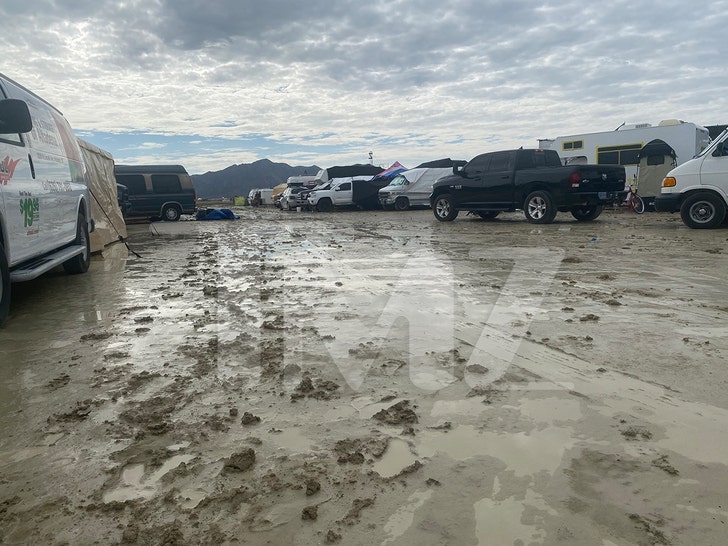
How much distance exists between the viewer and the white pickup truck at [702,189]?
1097cm

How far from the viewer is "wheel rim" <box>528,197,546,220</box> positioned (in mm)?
13602

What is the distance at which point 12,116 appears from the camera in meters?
4.51

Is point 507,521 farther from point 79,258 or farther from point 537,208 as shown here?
point 537,208

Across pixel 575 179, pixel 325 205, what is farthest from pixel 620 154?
pixel 325 205

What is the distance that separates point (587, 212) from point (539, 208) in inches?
60.4

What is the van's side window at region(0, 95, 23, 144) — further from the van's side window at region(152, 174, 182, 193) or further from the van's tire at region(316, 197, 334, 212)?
the van's tire at region(316, 197, 334, 212)

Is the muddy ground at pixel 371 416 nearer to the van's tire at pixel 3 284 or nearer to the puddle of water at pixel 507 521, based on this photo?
the puddle of water at pixel 507 521

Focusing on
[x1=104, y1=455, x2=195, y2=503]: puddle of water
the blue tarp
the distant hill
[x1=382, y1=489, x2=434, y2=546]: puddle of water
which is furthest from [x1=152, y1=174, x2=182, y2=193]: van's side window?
the distant hill

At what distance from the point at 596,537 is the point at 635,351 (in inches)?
83.3

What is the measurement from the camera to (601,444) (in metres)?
2.39

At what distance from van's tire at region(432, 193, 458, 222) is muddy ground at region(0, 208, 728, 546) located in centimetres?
1007

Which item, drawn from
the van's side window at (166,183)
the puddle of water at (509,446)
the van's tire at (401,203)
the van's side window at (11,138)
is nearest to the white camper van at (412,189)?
the van's tire at (401,203)

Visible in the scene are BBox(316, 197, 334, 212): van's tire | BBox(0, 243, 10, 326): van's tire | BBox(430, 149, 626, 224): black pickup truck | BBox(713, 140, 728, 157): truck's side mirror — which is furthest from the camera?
BBox(316, 197, 334, 212): van's tire

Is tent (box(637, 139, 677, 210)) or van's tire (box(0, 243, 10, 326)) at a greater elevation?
tent (box(637, 139, 677, 210))
